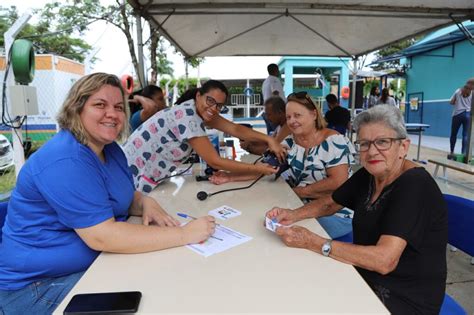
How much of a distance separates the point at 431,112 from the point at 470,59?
89.8 inches

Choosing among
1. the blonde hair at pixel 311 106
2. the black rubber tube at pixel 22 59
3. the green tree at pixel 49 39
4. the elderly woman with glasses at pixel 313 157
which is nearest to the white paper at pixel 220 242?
the elderly woman with glasses at pixel 313 157

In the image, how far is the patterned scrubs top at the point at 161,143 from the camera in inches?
80.8

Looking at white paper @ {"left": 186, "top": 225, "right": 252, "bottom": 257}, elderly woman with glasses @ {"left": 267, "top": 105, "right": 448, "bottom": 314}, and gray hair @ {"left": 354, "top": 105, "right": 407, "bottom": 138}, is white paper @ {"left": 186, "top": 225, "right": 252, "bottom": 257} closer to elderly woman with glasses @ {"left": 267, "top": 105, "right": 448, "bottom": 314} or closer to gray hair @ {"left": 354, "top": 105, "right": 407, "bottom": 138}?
elderly woman with glasses @ {"left": 267, "top": 105, "right": 448, "bottom": 314}

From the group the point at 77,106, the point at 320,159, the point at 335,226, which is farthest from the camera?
the point at 320,159

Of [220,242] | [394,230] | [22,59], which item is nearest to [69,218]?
[220,242]

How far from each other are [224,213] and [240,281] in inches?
24.8

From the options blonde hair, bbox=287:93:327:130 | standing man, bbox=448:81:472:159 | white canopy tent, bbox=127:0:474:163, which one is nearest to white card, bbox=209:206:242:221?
blonde hair, bbox=287:93:327:130

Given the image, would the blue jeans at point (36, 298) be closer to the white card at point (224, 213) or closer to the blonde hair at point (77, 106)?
the blonde hair at point (77, 106)

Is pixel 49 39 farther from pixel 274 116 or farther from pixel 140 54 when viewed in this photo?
pixel 274 116

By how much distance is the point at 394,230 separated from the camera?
113 centimetres

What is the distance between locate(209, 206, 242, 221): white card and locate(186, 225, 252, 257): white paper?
0.56 ft

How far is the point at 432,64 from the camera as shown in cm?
1233

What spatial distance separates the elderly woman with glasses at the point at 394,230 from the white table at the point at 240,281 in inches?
3.8

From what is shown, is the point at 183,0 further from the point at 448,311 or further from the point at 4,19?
the point at 4,19
